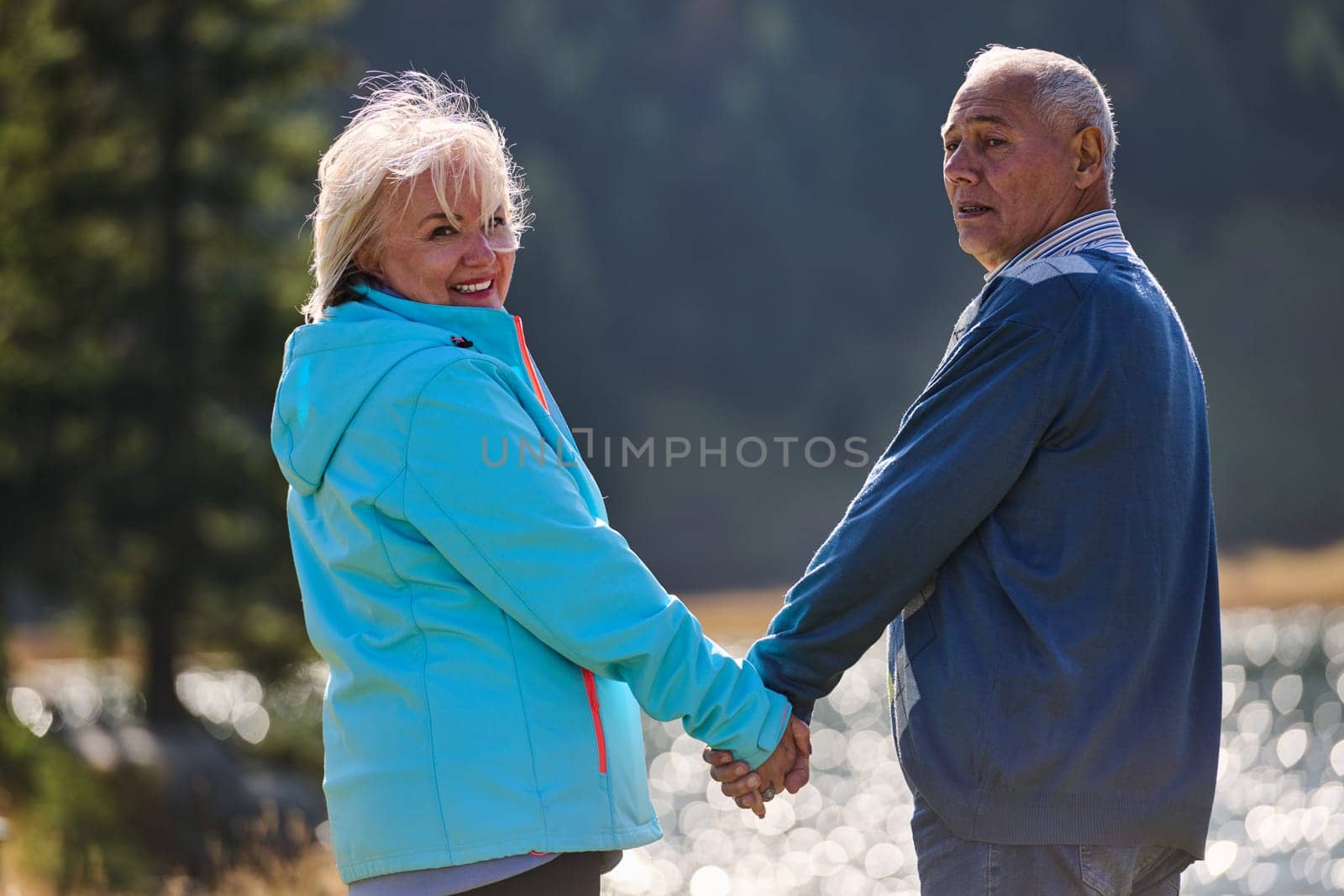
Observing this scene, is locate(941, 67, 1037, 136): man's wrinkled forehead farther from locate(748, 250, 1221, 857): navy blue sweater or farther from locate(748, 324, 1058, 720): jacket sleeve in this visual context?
locate(748, 324, 1058, 720): jacket sleeve

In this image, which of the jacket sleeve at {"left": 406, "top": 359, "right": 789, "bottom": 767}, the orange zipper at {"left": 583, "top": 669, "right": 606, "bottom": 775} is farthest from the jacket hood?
the orange zipper at {"left": 583, "top": 669, "right": 606, "bottom": 775}

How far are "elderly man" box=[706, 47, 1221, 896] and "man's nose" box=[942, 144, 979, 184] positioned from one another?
0.09 metres

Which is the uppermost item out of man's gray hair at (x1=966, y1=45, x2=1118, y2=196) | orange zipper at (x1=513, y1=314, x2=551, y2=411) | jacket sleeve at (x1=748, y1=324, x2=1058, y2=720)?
man's gray hair at (x1=966, y1=45, x2=1118, y2=196)

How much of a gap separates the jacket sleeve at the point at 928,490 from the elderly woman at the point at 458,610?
0.88 feet

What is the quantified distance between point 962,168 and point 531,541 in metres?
1.29

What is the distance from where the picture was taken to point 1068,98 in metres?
3.05

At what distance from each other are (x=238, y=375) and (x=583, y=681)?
40.5 feet

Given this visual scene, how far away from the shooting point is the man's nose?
3.12 m

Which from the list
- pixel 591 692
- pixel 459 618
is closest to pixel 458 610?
pixel 459 618

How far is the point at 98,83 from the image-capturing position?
1424cm

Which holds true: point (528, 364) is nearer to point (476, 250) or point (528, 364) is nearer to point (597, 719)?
point (476, 250)

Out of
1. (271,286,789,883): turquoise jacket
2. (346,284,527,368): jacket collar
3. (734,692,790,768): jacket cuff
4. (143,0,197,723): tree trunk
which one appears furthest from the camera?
(143,0,197,723): tree trunk

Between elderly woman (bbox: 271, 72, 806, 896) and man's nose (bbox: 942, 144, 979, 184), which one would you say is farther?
man's nose (bbox: 942, 144, 979, 184)

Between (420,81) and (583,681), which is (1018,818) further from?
(420,81)
